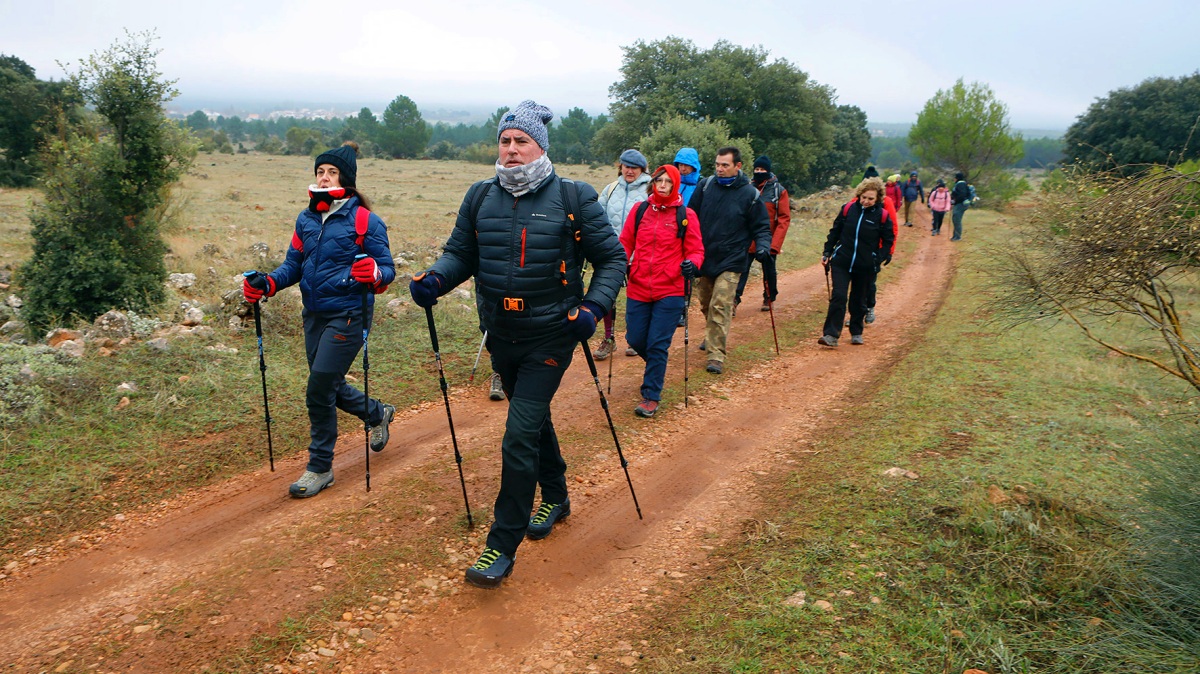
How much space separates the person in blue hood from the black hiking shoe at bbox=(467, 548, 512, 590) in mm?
6464

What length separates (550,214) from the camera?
14.5 ft

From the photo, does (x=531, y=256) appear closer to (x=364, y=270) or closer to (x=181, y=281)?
(x=364, y=270)

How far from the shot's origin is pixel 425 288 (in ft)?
14.3

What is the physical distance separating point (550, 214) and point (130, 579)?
3537mm

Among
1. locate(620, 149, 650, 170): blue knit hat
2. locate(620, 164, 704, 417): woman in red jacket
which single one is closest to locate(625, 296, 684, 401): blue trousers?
locate(620, 164, 704, 417): woman in red jacket

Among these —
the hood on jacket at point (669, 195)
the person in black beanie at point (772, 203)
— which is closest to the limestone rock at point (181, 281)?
the hood on jacket at point (669, 195)

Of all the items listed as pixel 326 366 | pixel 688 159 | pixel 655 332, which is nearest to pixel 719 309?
pixel 655 332

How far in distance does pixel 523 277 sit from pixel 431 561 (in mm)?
2021

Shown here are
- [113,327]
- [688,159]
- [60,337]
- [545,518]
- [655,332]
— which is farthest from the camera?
[688,159]

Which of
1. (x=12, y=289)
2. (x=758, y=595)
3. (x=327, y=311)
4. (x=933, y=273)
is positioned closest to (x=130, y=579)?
(x=327, y=311)

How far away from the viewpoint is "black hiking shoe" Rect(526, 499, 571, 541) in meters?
5.03

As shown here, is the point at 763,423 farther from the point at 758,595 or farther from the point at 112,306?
the point at 112,306

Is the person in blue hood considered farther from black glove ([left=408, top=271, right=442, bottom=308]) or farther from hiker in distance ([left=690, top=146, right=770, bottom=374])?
black glove ([left=408, top=271, right=442, bottom=308])

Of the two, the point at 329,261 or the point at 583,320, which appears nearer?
the point at 583,320
